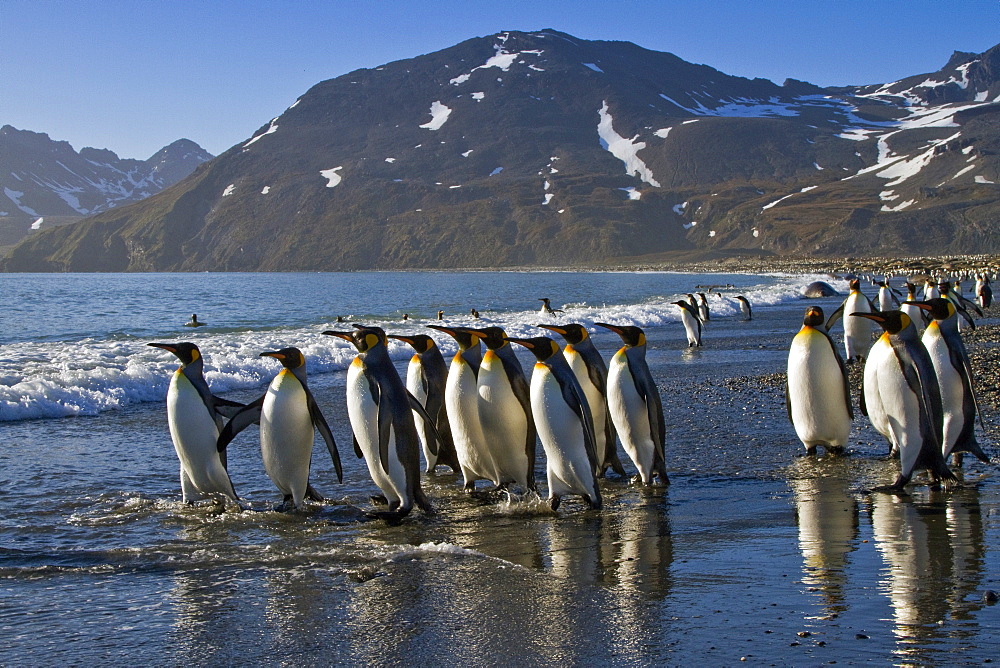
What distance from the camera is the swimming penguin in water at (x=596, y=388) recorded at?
7207 mm

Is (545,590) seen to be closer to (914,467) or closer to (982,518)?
(982,518)

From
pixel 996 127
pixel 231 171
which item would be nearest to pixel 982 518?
pixel 231 171

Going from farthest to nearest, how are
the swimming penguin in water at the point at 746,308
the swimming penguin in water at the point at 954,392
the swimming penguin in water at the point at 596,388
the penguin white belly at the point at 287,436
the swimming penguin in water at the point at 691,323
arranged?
1. the swimming penguin in water at the point at 746,308
2. the swimming penguin in water at the point at 691,323
3. the swimming penguin in water at the point at 596,388
4. the swimming penguin in water at the point at 954,392
5. the penguin white belly at the point at 287,436

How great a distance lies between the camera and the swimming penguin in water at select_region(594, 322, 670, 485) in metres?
6.67

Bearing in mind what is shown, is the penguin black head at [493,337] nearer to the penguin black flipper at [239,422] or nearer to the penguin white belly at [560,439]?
the penguin white belly at [560,439]

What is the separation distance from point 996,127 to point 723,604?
193104 mm

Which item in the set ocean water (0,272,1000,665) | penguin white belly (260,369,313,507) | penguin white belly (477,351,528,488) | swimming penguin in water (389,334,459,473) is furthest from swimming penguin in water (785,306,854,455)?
penguin white belly (260,369,313,507)

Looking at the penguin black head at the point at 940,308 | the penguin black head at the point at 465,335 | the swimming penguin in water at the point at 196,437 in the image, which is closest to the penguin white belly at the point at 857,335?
the penguin black head at the point at 940,308

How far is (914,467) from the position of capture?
607cm

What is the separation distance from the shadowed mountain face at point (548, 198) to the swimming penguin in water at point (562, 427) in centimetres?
11213

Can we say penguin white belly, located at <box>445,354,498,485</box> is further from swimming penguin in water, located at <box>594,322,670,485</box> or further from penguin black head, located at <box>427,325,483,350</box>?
swimming penguin in water, located at <box>594,322,670,485</box>

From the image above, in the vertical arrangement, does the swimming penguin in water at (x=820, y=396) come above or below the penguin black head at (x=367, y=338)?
below

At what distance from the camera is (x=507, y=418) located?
6504mm

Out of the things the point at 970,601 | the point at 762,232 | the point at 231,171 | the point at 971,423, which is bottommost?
the point at 970,601
